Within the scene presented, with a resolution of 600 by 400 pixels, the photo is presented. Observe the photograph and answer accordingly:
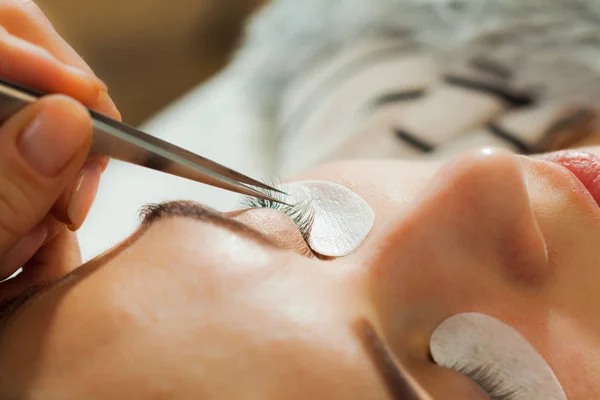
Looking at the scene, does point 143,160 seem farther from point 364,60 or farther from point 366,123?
point 364,60

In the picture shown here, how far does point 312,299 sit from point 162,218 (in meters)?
0.16

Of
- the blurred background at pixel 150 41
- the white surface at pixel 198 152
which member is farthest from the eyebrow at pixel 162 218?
the blurred background at pixel 150 41

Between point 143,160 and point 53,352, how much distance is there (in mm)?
171

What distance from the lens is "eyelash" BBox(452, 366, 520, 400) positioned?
51 centimetres

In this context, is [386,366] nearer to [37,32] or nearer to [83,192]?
[83,192]

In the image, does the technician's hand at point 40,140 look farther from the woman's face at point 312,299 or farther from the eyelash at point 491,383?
the eyelash at point 491,383

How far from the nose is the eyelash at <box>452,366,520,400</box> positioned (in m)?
0.08

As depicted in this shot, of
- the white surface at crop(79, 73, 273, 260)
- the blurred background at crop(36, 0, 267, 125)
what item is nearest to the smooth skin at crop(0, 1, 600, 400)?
the white surface at crop(79, 73, 273, 260)

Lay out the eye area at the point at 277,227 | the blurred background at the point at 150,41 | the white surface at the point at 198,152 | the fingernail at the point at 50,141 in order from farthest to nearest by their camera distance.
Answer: the blurred background at the point at 150,41, the white surface at the point at 198,152, the eye area at the point at 277,227, the fingernail at the point at 50,141

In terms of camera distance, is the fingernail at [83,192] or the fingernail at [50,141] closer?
the fingernail at [50,141]

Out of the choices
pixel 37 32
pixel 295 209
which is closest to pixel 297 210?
pixel 295 209

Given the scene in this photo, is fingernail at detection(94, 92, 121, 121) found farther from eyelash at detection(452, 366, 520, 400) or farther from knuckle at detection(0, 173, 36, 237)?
eyelash at detection(452, 366, 520, 400)

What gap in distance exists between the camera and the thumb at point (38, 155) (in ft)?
1.39

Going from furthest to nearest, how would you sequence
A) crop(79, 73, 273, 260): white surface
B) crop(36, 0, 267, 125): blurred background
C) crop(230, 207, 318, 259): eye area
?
crop(36, 0, 267, 125): blurred background
crop(79, 73, 273, 260): white surface
crop(230, 207, 318, 259): eye area
